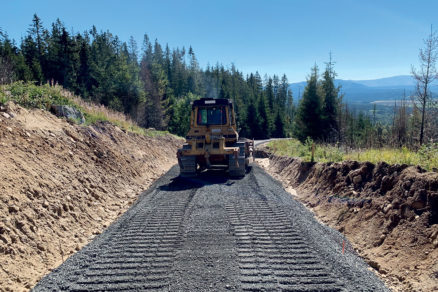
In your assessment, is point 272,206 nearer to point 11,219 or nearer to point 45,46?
point 11,219

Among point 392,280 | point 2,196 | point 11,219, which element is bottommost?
point 392,280

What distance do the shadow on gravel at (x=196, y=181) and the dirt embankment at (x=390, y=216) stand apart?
3579 mm

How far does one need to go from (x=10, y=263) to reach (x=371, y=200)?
20.1 feet

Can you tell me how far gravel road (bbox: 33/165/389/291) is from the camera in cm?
360

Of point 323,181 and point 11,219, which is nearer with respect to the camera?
point 11,219

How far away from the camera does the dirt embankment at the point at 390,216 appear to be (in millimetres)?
3807

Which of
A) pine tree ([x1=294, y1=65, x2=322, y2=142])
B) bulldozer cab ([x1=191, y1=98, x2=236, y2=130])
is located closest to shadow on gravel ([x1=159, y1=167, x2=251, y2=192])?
bulldozer cab ([x1=191, y1=98, x2=236, y2=130])

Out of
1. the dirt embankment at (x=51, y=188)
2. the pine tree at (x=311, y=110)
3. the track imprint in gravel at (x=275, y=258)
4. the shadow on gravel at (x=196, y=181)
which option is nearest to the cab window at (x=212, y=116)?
the shadow on gravel at (x=196, y=181)

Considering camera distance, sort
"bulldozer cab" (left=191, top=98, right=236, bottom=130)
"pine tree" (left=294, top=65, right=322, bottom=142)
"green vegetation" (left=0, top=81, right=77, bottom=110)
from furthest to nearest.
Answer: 1. "pine tree" (left=294, top=65, right=322, bottom=142)
2. "bulldozer cab" (left=191, top=98, right=236, bottom=130)
3. "green vegetation" (left=0, top=81, right=77, bottom=110)

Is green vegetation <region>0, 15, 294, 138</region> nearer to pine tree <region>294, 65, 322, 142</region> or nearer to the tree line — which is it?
the tree line

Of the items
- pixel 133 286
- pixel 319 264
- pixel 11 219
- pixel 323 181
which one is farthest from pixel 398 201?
pixel 11 219

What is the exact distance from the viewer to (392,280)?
3832 millimetres

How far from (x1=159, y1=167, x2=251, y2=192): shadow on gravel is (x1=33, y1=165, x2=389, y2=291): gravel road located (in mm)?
2141

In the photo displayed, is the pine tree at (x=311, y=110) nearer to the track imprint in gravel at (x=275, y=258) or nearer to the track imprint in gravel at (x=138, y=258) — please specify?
the track imprint in gravel at (x=275, y=258)
